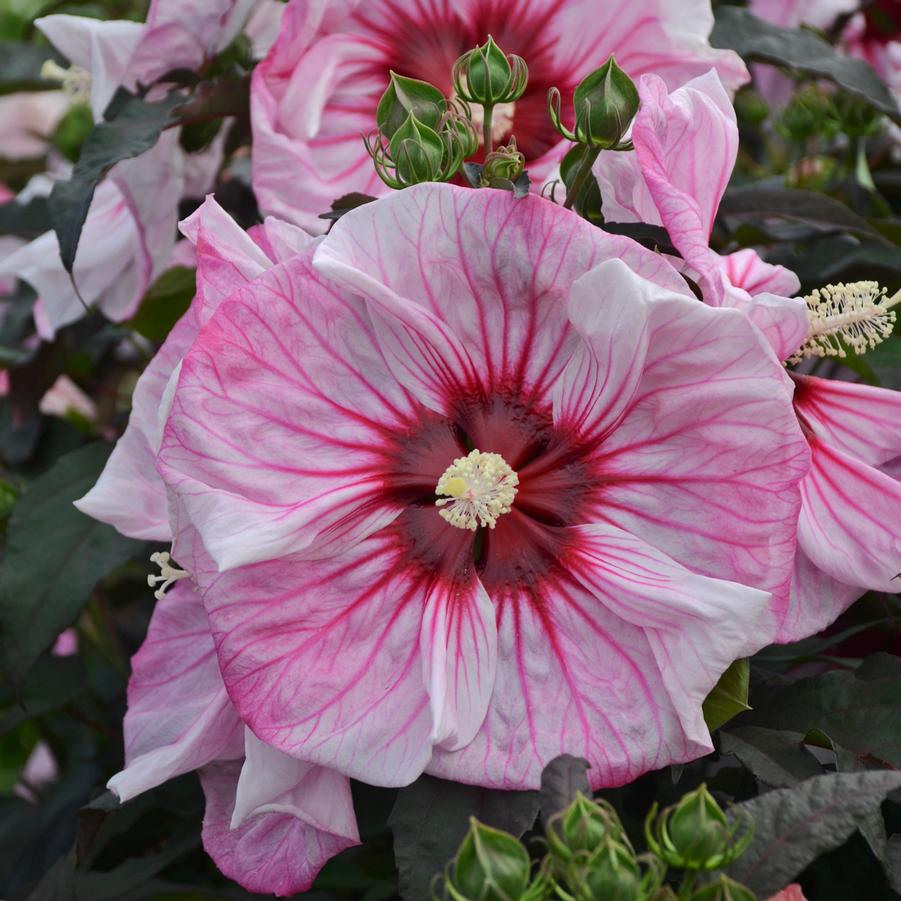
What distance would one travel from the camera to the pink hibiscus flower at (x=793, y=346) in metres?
0.53

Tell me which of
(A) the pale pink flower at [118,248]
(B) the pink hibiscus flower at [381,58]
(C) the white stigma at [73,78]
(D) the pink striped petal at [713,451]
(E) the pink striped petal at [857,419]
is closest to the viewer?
(D) the pink striped petal at [713,451]

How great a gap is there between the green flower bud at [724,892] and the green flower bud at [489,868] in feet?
0.21

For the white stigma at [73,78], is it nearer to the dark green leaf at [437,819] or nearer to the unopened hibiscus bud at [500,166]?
the unopened hibiscus bud at [500,166]

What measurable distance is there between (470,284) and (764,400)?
14cm

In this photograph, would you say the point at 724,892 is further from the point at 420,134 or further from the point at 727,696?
the point at 420,134

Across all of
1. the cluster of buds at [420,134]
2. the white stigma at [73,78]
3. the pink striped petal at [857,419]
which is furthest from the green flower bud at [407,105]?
the white stigma at [73,78]

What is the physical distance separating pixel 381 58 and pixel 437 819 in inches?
19.0

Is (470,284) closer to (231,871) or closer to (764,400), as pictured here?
(764,400)

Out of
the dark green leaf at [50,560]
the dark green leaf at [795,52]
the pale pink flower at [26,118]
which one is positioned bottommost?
the pale pink flower at [26,118]

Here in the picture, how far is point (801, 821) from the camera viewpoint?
1.44 ft

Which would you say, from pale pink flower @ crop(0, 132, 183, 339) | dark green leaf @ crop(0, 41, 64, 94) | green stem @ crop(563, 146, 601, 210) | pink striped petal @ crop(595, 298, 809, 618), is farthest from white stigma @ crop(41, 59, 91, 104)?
pink striped petal @ crop(595, 298, 809, 618)

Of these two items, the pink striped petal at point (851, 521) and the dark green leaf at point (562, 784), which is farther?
the pink striped petal at point (851, 521)

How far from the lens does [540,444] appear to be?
23.8 inches

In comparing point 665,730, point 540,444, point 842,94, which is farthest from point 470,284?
point 842,94
